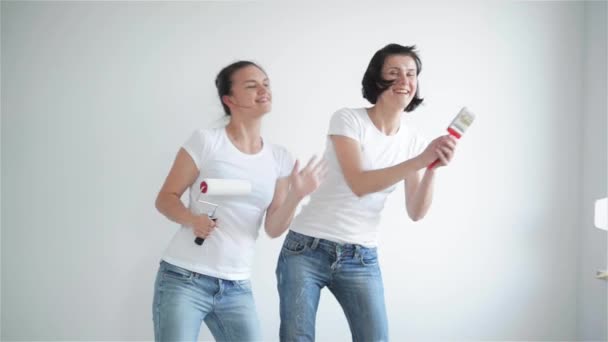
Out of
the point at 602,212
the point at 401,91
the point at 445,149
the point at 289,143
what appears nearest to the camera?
the point at 445,149

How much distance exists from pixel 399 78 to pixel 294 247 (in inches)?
25.6

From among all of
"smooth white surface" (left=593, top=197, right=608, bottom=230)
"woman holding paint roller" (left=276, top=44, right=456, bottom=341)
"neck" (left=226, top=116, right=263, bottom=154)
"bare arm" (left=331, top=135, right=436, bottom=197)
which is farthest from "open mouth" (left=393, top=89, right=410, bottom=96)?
"smooth white surface" (left=593, top=197, right=608, bottom=230)

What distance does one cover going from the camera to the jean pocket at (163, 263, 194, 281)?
1735mm

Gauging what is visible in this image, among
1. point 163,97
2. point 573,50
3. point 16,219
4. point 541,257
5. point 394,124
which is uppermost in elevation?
point 573,50

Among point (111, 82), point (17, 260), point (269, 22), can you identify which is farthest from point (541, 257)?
point (17, 260)

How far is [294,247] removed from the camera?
185 centimetres

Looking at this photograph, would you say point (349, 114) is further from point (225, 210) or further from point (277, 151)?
point (225, 210)

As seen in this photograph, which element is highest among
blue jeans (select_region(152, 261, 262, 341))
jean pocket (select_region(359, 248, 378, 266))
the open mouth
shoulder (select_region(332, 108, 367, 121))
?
the open mouth

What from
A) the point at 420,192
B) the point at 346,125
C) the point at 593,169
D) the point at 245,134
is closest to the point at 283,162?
the point at 245,134

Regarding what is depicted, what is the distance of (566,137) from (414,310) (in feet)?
3.80

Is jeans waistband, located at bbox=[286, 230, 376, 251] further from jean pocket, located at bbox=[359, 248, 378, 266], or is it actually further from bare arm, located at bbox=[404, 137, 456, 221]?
bare arm, located at bbox=[404, 137, 456, 221]

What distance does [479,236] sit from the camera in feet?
9.46

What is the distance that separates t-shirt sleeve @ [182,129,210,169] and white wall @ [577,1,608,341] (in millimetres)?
1993

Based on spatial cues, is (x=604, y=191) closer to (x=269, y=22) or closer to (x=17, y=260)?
(x=269, y=22)
